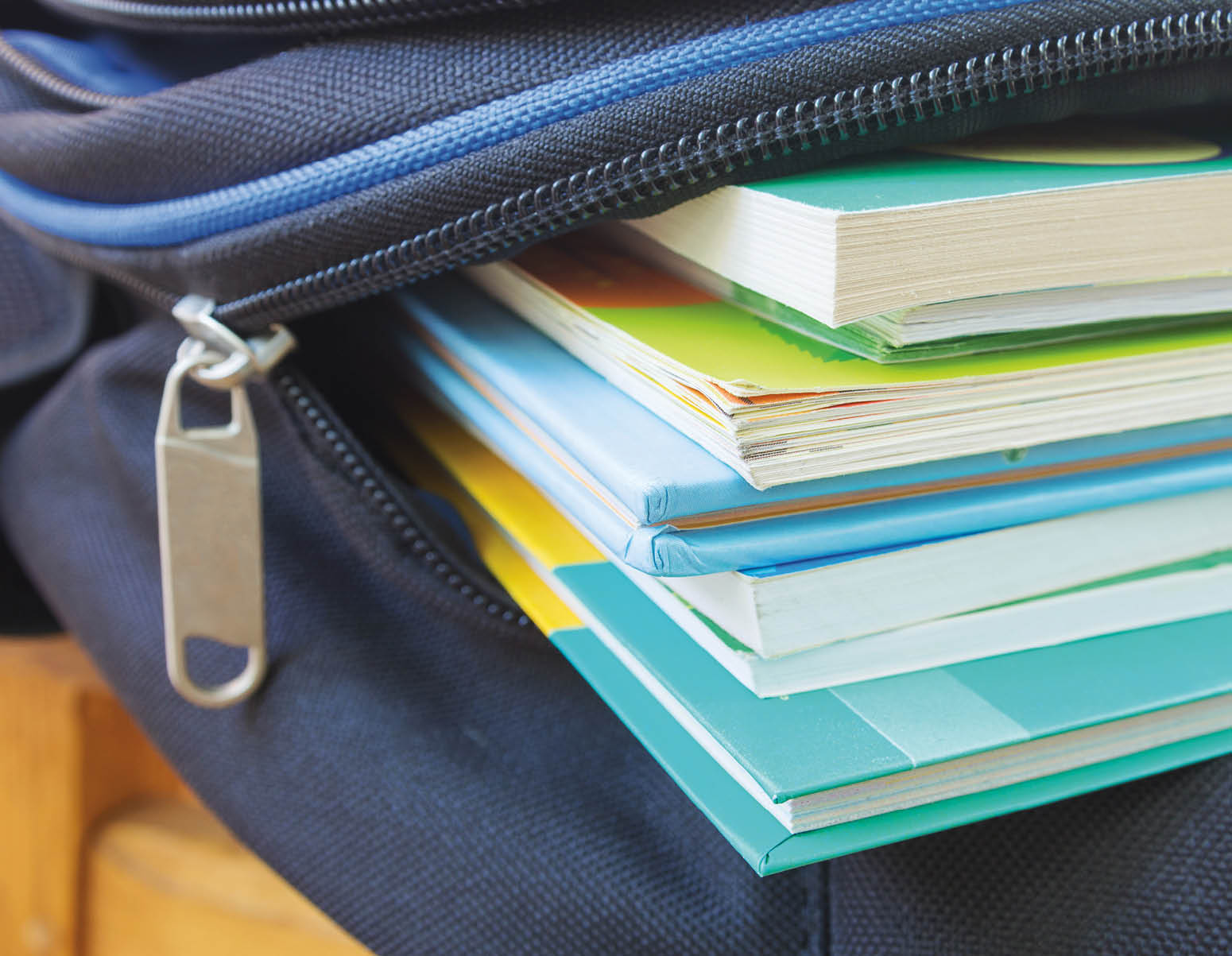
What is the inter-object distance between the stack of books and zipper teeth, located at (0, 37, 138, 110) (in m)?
0.19

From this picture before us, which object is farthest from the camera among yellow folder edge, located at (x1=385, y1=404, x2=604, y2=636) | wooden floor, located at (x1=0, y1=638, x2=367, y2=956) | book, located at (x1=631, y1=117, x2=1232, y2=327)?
wooden floor, located at (x1=0, y1=638, x2=367, y2=956)

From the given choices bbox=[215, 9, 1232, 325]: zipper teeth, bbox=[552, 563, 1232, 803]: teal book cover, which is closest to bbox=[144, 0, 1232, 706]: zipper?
bbox=[215, 9, 1232, 325]: zipper teeth

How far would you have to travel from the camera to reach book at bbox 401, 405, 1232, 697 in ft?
1.02

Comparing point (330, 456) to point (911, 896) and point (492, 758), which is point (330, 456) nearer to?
point (492, 758)

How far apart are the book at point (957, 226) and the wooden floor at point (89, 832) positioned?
14.7 inches

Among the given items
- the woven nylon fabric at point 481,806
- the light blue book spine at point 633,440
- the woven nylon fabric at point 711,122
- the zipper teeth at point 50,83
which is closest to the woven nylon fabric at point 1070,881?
the woven nylon fabric at point 481,806

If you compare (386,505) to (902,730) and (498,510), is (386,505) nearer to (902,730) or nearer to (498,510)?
(498,510)

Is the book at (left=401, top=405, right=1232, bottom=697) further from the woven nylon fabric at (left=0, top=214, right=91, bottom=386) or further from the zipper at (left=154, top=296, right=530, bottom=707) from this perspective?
the woven nylon fabric at (left=0, top=214, right=91, bottom=386)

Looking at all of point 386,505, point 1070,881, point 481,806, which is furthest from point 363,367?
point 1070,881

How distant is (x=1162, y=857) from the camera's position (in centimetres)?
33

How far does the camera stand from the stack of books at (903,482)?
29cm

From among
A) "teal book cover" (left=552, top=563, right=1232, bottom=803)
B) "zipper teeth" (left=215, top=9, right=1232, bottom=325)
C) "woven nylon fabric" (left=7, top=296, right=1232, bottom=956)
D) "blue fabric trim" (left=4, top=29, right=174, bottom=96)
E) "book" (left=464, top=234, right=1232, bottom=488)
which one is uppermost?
"blue fabric trim" (left=4, top=29, right=174, bottom=96)

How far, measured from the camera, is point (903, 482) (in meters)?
0.32

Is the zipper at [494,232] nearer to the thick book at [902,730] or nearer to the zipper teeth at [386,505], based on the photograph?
the zipper teeth at [386,505]
